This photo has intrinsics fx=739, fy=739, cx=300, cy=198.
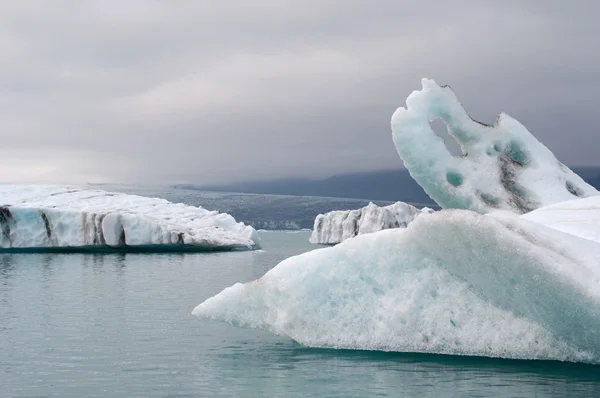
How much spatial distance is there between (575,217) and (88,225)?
33074 mm

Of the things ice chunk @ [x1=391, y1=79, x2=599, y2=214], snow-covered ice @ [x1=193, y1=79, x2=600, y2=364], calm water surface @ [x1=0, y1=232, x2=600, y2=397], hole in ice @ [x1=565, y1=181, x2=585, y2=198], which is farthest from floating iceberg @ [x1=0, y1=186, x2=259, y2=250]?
snow-covered ice @ [x1=193, y1=79, x2=600, y2=364]

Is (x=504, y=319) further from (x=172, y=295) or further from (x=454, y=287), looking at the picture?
(x=172, y=295)

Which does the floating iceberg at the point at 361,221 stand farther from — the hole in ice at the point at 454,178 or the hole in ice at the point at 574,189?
the hole in ice at the point at 454,178

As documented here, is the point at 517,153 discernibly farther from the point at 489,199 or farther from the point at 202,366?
the point at 202,366

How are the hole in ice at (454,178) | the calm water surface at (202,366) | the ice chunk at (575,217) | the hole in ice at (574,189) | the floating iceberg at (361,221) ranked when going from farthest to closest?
the floating iceberg at (361,221), the hole in ice at (574,189), the hole in ice at (454,178), the ice chunk at (575,217), the calm water surface at (202,366)

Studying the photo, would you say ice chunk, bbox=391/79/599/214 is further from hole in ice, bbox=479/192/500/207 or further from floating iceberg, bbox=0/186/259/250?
floating iceberg, bbox=0/186/259/250

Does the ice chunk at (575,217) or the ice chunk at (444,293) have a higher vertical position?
the ice chunk at (575,217)

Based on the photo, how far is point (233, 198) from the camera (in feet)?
440

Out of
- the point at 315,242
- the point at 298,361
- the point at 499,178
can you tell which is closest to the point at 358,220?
the point at 315,242

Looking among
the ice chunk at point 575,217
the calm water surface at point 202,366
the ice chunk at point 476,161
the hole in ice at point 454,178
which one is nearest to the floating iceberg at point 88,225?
the calm water surface at point 202,366

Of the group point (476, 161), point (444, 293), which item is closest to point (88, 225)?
point (476, 161)

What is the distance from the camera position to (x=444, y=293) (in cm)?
909

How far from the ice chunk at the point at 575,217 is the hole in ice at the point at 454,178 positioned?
9.14 feet

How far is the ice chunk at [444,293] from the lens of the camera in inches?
329
